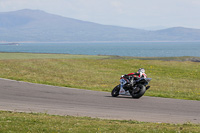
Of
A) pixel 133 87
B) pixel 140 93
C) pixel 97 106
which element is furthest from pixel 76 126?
pixel 133 87

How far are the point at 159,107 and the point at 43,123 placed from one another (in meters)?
6.46

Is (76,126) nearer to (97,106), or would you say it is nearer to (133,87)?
(97,106)

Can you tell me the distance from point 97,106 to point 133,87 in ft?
13.1

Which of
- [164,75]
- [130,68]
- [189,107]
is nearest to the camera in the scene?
[189,107]

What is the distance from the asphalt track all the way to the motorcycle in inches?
15.5

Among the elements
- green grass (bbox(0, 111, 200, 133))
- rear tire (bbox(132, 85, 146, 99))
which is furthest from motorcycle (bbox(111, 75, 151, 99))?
green grass (bbox(0, 111, 200, 133))

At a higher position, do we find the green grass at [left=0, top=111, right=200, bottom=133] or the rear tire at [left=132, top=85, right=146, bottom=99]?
the rear tire at [left=132, top=85, right=146, bottom=99]

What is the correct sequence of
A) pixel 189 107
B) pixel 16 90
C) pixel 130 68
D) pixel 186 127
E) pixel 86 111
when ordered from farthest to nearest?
1. pixel 130 68
2. pixel 16 90
3. pixel 189 107
4. pixel 86 111
5. pixel 186 127

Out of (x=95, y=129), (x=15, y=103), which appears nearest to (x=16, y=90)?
(x=15, y=103)

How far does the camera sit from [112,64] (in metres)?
46.7

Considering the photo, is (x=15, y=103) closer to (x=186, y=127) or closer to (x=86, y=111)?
(x=86, y=111)

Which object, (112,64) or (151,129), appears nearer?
(151,129)

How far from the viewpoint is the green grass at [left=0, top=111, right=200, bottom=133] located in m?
9.63

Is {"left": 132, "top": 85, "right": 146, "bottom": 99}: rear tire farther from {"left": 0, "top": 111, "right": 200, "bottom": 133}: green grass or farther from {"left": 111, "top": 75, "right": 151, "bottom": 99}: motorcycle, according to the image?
{"left": 0, "top": 111, "right": 200, "bottom": 133}: green grass
